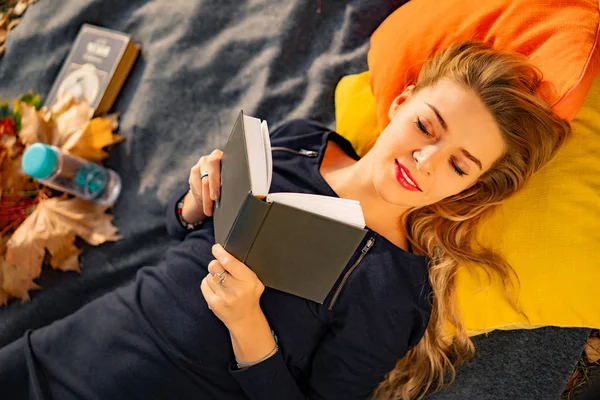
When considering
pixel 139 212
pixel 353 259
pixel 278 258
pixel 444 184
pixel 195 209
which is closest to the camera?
pixel 278 258

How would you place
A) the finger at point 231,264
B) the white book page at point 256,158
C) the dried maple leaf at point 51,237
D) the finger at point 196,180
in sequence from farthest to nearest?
the dried maple leaf at point 51,237, the finger at point 196,180, the finger at point 231,264, the white book page at point 256,158

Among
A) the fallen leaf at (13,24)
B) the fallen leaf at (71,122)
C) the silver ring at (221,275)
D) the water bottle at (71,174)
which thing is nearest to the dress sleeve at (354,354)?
the silver ring at (221,275)

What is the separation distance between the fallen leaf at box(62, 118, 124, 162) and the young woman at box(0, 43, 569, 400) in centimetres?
42

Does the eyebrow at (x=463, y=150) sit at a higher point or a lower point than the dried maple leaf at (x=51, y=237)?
higher

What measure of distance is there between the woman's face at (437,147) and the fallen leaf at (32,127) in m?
1.00

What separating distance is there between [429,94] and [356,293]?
44 centimetres

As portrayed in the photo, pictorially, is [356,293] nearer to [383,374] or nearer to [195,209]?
[383,374]

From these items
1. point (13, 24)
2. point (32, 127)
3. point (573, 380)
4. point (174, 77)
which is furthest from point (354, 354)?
point (13, 24)

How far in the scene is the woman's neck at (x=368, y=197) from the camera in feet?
3.81

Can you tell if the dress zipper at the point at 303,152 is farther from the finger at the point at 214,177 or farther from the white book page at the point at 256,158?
the white book page at the point at 256,158

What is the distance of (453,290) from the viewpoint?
1.12 meters

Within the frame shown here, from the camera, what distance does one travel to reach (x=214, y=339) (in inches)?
44.5

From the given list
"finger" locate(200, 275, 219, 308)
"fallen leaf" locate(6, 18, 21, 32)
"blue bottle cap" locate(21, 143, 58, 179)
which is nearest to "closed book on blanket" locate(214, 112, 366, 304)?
"finger" locate(200, 275, 219, 308)

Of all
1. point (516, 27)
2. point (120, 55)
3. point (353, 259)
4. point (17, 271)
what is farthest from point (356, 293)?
point (120, 55)
